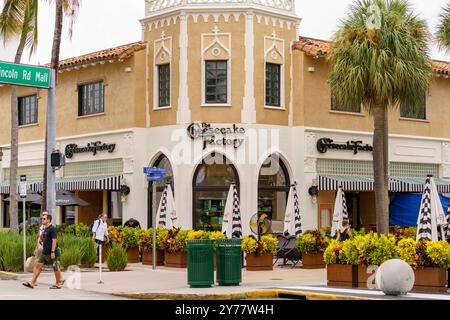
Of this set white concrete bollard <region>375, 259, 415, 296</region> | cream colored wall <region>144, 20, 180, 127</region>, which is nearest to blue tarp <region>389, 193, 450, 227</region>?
cream colored wall <region>144, 20, 180, 127</region>

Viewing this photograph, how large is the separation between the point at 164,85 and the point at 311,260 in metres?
10.3

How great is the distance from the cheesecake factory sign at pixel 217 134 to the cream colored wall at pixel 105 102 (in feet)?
9.24

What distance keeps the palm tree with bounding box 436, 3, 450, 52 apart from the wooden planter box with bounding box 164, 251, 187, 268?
1098cm

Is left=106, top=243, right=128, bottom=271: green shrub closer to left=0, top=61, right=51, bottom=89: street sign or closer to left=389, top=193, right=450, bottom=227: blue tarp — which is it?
left=0, top=61, right=51, bottom=89: street sign

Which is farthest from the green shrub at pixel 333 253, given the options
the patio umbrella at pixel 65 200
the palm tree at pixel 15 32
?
the patio umbrella at pixel 65 200

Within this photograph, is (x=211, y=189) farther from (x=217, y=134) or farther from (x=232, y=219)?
(x=232, y=219)

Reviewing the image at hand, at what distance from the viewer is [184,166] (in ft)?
104

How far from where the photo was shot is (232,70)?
104 ft

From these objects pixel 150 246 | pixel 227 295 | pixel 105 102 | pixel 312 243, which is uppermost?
pixel 105 102

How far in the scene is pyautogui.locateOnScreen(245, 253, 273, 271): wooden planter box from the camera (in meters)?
25.5

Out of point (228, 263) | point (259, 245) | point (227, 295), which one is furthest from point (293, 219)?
point (227, 295)

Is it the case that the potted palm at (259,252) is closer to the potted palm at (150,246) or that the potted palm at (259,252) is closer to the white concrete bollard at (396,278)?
the potted palm at (150,246)
